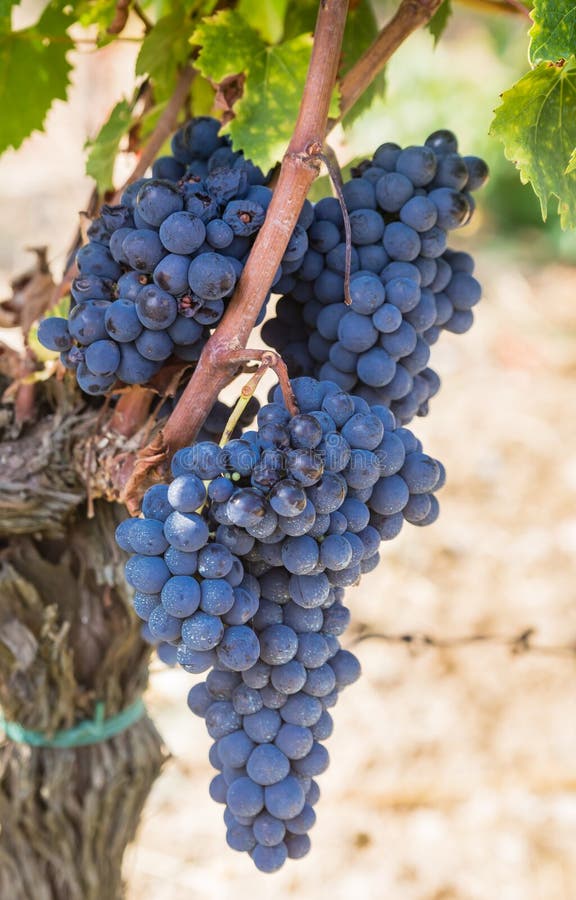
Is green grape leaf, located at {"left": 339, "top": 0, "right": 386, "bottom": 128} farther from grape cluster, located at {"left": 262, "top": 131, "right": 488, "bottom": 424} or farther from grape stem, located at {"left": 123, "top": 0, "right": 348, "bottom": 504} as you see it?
grape stem, located at {"left": 123, "top": 0, "right": 348, "bottom": 504}

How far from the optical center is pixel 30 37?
108 centimetres

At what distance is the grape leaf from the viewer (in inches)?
28.7

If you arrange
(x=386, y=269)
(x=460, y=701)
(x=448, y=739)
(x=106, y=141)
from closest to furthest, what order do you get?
1. (x=386, y=269)
2. (x=106, y=141)
3. (x=448, y=739)
4. (x=460, y=701)

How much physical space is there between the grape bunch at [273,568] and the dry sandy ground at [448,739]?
0.68 m

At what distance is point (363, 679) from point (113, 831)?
1577 mm

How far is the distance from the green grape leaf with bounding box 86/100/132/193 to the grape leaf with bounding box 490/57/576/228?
1.49 feet

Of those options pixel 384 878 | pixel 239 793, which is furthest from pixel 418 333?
pixel 384 878

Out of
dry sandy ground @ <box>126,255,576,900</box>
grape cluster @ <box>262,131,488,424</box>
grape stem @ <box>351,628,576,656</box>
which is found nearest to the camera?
grape cluster @ <box>262,131,488,424</box>

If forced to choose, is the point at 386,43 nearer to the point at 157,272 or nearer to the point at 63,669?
the point at 157,272

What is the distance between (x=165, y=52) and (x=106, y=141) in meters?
0.14

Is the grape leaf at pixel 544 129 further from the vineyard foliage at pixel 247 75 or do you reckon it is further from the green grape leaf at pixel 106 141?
the green grape leaf at pixel 106 141

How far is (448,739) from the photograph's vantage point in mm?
2562

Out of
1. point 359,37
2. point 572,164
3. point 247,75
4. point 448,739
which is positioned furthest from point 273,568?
point 448,739

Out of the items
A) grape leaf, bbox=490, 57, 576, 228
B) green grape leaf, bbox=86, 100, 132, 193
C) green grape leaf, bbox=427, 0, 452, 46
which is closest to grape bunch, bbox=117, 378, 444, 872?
grape leaf, bbox=490, 57, 576, 228
